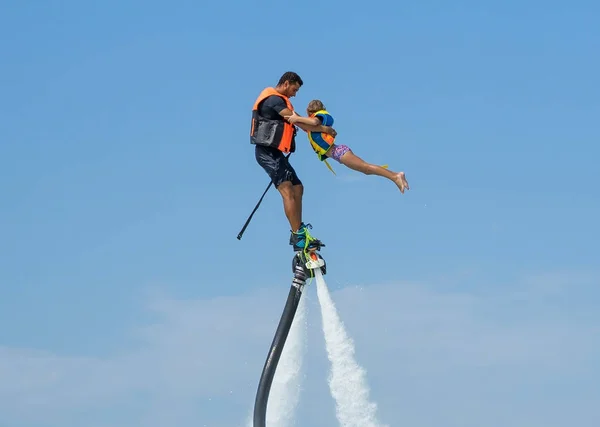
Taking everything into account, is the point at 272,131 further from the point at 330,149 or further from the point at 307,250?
the point at 307,250

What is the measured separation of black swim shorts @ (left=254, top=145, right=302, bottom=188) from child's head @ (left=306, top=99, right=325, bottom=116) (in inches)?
43.6

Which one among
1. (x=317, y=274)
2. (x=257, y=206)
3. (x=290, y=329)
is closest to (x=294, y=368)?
(x=290, y=329)

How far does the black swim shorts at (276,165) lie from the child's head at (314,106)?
3.63 ft

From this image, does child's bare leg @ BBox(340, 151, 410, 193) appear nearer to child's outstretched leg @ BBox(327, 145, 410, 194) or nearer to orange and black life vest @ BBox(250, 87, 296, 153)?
child's outstretched leg @ BBox(327, 145, 410, 194)

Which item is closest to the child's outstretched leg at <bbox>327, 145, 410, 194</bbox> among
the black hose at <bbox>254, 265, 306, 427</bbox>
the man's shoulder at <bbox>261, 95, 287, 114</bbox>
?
the man's shoulder at <bbox>261, 95, 287, 114</bbox>

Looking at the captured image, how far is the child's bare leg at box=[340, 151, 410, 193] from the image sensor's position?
19.1 m

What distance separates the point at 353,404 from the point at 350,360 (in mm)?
937

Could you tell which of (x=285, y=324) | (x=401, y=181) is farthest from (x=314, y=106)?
(x=285, y=324)

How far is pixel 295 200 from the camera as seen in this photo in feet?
65.5

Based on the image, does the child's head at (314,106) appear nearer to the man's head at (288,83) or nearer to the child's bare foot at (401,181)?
the man's head at (288,83)

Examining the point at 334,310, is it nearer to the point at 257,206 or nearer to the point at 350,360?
the point at 350,360

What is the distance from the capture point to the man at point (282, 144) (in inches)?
779

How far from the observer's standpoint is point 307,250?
20.0 metres

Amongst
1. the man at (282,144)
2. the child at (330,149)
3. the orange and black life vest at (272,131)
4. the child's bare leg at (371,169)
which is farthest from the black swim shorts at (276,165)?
the child's bare leg at (371,169)
